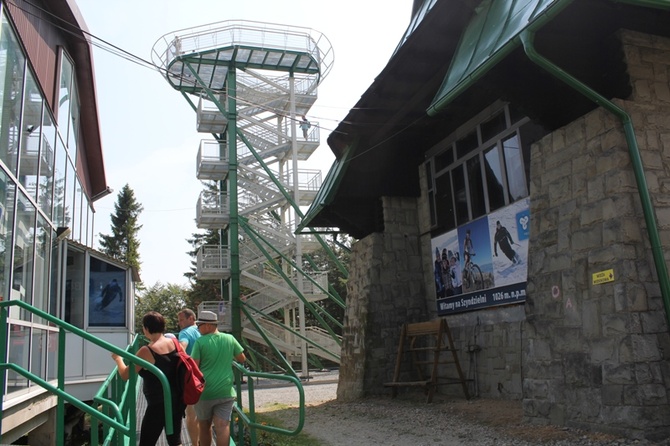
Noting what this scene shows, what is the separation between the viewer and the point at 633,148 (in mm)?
6543

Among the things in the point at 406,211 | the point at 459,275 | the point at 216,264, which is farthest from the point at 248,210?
the point at 459,275

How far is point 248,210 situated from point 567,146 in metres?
18.3

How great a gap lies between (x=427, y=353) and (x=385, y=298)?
150cm

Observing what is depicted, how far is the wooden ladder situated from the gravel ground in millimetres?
356

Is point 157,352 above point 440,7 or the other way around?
the other way around

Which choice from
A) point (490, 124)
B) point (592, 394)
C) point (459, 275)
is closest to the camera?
point (592, 394)

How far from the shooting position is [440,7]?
29.1ft

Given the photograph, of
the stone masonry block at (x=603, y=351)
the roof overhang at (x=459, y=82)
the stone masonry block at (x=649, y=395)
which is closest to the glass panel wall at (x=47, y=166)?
the roof overhang at (x=459, y=82)

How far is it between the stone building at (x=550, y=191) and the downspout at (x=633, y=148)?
16 mm

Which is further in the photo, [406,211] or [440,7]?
[406,211]

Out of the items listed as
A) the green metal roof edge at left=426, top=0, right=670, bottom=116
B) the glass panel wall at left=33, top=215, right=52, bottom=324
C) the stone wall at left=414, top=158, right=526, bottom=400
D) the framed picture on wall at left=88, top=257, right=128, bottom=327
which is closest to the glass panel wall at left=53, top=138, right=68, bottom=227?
the glass panel wall at left=33, top=215, right=52, bottom=324

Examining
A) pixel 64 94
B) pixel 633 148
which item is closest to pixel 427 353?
pixel 633 148

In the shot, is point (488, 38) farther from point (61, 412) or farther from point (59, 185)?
point (59, 185)

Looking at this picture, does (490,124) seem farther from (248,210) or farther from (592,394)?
(248,210)
